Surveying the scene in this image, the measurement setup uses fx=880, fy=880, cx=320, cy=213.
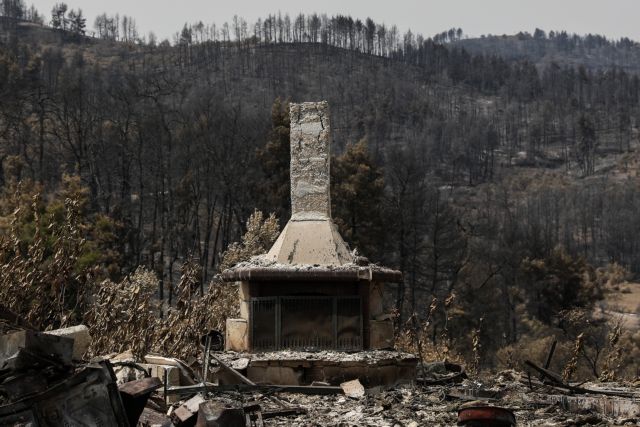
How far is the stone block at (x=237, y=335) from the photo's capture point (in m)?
12.2

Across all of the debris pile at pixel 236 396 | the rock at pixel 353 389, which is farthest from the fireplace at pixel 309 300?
the rock at pixel 353 389

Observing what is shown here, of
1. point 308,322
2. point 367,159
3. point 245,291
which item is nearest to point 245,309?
point 245,291

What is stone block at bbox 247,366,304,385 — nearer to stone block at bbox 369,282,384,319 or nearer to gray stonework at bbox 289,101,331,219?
stone block at bbox 369,282,384,319

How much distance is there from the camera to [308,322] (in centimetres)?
1205

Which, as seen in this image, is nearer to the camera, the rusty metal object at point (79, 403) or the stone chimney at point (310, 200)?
the rusty metal object at point (79, 403)

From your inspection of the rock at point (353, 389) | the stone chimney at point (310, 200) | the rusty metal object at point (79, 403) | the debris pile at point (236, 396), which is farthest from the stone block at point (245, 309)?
the rusty metal object at point (79, 403)

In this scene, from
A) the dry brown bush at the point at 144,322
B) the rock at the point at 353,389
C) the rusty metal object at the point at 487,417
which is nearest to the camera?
the rusty metal object at the point at 487,417

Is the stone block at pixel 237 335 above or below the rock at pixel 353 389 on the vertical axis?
above

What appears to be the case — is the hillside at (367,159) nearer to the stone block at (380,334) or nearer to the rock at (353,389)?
the stone block at (380,334)

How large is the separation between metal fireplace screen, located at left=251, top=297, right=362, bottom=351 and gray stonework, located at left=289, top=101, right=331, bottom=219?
1699 mm

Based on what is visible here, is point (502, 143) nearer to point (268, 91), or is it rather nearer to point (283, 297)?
point (268, 91)

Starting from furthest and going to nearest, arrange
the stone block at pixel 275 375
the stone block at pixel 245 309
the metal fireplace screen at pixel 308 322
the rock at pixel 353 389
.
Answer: the stone block at pixel 245 309
the metal fireplace screen at pixel 308 322
the stone block at pixel 275 375
the rock at pixel 353 389

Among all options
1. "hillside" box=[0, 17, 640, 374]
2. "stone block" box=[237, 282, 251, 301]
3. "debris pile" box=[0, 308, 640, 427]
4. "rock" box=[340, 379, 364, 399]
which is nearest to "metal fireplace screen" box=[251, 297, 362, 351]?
"stone block" box=[237, 282, 251, 301]

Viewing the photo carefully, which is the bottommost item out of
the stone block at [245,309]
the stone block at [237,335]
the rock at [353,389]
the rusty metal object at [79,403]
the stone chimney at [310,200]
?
the rock at [353,389]
